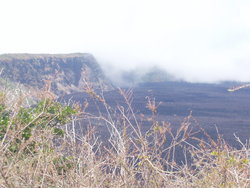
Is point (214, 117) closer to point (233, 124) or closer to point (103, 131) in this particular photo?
point (233, 124)

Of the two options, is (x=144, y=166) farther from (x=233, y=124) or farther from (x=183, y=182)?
(x=233, y=124)

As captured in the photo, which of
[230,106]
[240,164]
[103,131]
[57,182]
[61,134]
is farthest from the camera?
[230,106]

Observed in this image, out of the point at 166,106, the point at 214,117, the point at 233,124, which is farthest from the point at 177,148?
the point at 166,106

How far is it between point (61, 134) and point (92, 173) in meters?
5.94

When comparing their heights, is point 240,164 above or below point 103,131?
above

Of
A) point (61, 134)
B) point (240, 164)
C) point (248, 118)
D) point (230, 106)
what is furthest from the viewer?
point (230, 106)

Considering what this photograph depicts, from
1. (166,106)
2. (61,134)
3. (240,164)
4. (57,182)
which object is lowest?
(166,106)

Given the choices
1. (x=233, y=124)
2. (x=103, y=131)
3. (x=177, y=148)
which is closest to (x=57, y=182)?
(x=177, y=148)

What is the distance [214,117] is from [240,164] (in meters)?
109

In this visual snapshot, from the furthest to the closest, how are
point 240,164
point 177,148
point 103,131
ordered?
point 103,131 → point 177,148 → point 240,164

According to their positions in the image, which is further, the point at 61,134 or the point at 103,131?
the point at 103,131

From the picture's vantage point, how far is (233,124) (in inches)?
3750

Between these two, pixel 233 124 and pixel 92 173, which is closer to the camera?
pixel 92 173

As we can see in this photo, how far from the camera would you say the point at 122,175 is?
4.66 m
